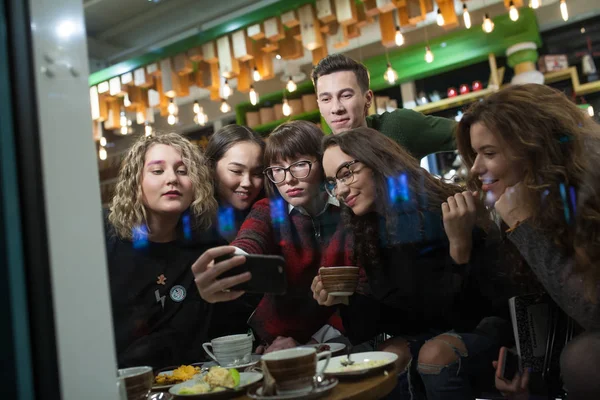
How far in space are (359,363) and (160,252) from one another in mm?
496

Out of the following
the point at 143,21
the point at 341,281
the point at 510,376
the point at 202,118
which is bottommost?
the point at 510,376

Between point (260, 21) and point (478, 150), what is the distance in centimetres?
77

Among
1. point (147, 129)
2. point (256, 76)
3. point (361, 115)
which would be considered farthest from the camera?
point (256, 76)

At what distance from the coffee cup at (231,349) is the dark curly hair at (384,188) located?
0.33 m

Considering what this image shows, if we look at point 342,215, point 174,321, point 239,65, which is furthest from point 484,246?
point 239,65

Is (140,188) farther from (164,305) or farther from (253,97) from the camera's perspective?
(253,97)

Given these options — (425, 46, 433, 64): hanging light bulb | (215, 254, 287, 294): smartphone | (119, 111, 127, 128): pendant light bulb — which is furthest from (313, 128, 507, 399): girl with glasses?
(119, 111, 127, 128): pendant light bulb

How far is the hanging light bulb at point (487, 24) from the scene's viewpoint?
1186mm

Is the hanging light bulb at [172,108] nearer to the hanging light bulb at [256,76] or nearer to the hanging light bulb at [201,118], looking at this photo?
the hanging light bulb at [201,118]

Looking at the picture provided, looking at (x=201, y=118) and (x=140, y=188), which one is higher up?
(x=201, y=118)

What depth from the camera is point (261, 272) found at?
98 cm

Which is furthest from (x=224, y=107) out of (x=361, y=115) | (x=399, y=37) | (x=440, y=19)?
(x=440, y=19)

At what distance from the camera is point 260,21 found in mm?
1435

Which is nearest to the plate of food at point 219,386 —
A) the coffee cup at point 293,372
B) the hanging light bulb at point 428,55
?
the coffee cup at point 293,372
